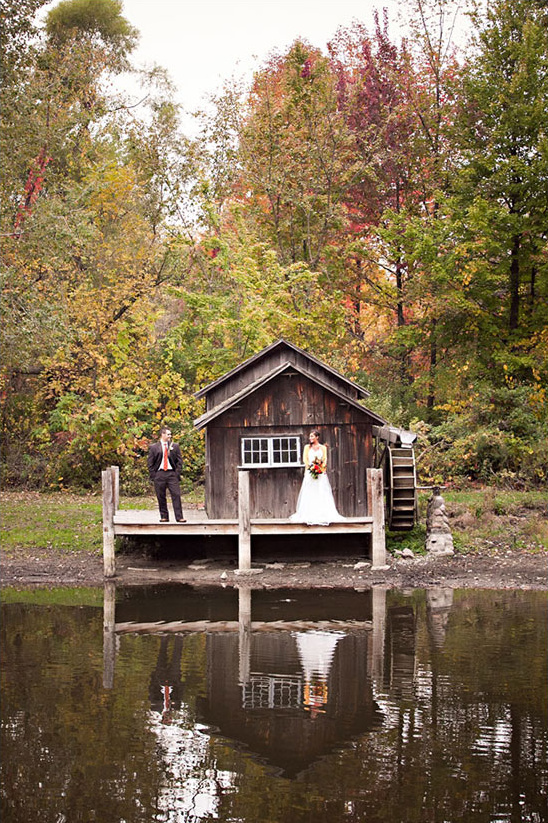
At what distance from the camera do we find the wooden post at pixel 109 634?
11.6 metres

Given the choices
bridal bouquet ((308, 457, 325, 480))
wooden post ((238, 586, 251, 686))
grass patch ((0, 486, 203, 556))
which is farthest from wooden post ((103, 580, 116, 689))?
bridal bouquet ((308, 457, 325, 480))

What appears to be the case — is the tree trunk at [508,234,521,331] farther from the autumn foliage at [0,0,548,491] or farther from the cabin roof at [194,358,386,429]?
the cabin roof at [194,358,386,429]

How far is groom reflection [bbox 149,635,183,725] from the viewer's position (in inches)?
402

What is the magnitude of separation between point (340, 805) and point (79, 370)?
2692 centimetres

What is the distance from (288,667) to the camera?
12.0m

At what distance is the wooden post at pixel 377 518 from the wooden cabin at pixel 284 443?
5.55ft

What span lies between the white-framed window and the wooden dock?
1.85 m

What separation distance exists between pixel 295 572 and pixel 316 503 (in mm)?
1540

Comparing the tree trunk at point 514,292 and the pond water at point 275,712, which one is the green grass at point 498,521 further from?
the tree trunk at point 514,292

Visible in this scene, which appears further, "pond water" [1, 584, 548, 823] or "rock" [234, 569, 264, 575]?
"rock" [234, 569, 264, 575]

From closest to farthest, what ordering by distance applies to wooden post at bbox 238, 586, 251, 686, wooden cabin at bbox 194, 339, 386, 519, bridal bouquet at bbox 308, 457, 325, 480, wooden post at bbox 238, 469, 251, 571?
wooden post at bbox 238, 586, 251, 686, wooden post at bbox 238, 469, 251, 571, bridal bouquet at bbox 308, 457, 325, 480, wooden cabin at bbox 194, 339, 386, 519

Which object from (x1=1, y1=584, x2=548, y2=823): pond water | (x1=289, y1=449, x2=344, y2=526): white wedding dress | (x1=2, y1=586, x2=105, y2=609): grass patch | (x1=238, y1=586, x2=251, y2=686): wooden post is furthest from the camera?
(x1=289, y1=449, x2=344, y2=526): white wedding dress

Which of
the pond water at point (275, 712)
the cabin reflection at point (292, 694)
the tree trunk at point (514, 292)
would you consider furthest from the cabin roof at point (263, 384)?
the tree trunk at point (514, 292)

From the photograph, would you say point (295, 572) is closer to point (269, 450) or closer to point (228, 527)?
point (228, 527)
